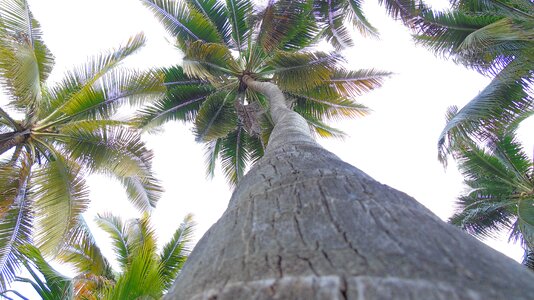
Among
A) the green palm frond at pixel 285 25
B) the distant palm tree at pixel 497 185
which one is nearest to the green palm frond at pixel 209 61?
the green palm frond at pixel 285 25

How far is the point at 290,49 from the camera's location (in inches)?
382

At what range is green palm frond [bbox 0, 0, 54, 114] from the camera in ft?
22.8

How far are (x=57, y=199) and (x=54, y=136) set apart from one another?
1.37 metres

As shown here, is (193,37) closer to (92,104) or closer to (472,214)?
(92,104)

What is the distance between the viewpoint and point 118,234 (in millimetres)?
10188

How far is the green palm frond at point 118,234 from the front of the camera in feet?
32.4

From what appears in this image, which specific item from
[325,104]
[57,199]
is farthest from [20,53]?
[325,104]

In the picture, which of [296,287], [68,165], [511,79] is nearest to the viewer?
[296,287]

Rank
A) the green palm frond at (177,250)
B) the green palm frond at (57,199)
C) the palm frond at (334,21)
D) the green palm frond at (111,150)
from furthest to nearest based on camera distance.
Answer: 1. the palm frond at (334,21)
2. the green palm frond at (177,250)
3. the green palm frond at (111,150)
4. the green palm frond at (57,199)

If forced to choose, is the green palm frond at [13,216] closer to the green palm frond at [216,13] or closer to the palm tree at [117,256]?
the palm tree at [117,256]

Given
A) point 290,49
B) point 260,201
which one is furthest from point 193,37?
point 260,201

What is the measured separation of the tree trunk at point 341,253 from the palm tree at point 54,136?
662 cm

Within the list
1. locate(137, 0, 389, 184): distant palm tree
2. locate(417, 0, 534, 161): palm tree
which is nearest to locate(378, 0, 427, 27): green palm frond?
locate(417, 0, 534, 161): palm tree

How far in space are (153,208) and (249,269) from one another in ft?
30.6
